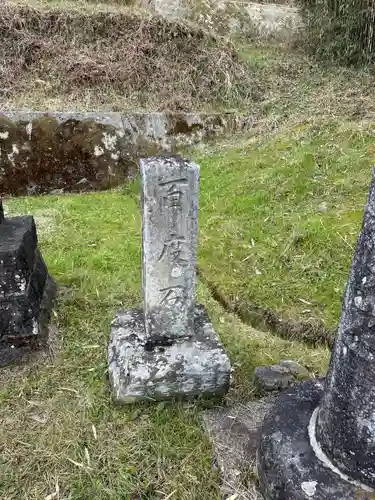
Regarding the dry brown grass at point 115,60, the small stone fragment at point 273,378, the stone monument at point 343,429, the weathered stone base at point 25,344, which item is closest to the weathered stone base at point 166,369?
the small stone fragment at point 273,378

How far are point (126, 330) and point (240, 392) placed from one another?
91 cm

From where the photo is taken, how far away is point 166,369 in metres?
3.06

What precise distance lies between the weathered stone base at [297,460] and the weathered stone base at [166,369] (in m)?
0.72

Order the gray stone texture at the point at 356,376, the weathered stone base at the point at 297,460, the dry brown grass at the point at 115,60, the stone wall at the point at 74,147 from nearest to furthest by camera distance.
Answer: the gray stone texture at the point at 356,376 < the weathered stone base at the point at 297,460 < the stone wall at the point at 74,147 < the dry brown grass at the point at 115,60

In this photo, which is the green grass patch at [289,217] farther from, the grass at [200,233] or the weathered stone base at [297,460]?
the weathered stone base at [297,460]

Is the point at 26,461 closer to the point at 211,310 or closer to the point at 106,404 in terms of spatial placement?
the point at 106,404

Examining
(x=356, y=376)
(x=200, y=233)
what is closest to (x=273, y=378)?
(x=356, y=376)

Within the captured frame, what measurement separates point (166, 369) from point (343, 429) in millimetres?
1368

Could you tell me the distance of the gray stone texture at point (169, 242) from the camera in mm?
2754

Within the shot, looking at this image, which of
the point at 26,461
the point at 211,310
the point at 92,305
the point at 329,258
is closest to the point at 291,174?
the point at 329,258

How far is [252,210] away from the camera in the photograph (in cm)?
607

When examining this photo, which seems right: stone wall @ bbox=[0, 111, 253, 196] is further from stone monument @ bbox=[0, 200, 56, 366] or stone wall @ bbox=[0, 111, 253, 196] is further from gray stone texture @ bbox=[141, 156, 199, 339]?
gray stone texture @ bbox=[141, 156, 199, 339]

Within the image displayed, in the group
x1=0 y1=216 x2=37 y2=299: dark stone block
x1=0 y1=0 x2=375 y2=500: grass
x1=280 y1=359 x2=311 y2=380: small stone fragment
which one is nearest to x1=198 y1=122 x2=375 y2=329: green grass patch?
x1=0 y1=0 x2=375 y2=500: grass

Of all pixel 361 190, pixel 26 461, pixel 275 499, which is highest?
pixel 361 190
